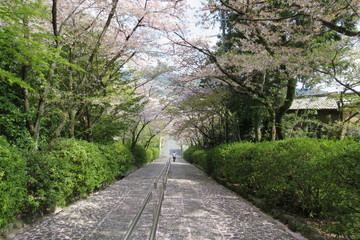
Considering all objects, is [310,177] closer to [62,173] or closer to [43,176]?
[43,176]

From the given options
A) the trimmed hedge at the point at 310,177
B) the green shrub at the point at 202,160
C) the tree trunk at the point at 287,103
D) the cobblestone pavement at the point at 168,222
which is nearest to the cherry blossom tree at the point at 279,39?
the tree trunk at the point at 287,103

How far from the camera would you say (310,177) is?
4.78 m

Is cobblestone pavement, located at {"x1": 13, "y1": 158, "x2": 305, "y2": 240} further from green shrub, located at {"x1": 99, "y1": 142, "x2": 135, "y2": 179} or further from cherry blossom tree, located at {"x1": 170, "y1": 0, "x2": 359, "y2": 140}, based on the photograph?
cherry blossom tree, located at {"x1": 170, "y1": 0, "x2": 359, "y2": 140}

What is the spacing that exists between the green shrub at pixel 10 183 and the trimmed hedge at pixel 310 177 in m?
4.93

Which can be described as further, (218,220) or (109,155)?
(109,155)

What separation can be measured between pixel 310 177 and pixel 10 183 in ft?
17.1

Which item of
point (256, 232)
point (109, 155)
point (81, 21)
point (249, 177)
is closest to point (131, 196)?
point (109, 155)

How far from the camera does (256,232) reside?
5.00 m

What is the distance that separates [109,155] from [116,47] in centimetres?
456

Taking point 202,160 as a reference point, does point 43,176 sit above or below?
above

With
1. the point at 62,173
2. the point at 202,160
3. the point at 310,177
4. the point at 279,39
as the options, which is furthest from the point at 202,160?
the point at 310,177

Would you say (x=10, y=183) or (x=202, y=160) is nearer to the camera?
(x=10, y=183)

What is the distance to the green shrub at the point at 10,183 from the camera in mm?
3967

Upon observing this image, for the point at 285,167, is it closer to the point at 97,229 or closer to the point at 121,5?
the point at 97,229
